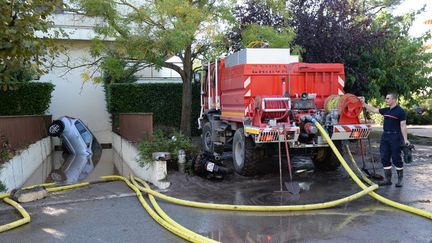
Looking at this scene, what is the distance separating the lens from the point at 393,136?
26.8 feet

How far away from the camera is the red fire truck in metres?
8.92

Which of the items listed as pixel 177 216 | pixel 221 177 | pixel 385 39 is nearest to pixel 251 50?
pixel 221 177

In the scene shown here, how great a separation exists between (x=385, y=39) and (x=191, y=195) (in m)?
10.2

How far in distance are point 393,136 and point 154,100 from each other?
11.9m

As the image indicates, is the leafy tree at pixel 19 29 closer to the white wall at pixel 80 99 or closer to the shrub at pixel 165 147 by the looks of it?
the shrub at pixel 165 147

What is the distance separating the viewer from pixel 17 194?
8.21 meters

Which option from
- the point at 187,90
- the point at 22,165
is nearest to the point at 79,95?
the point at 187,90

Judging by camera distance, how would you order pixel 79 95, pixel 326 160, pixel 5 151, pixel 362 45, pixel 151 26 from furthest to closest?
pixel 79 95 → pixel 362 45 → pixel 151 26 → pixel 326 160 → pixel 5 151

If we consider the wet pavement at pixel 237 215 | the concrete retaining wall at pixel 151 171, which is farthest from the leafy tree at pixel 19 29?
the concrete retaining wall at pixel 151 171

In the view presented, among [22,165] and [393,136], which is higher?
[393,136]

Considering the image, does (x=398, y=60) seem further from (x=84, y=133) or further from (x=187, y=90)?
(x=84, y=133)

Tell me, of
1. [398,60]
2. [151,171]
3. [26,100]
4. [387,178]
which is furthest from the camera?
[26,100]

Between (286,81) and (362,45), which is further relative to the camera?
(362,45)

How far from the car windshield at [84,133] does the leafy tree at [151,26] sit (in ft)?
19.0
